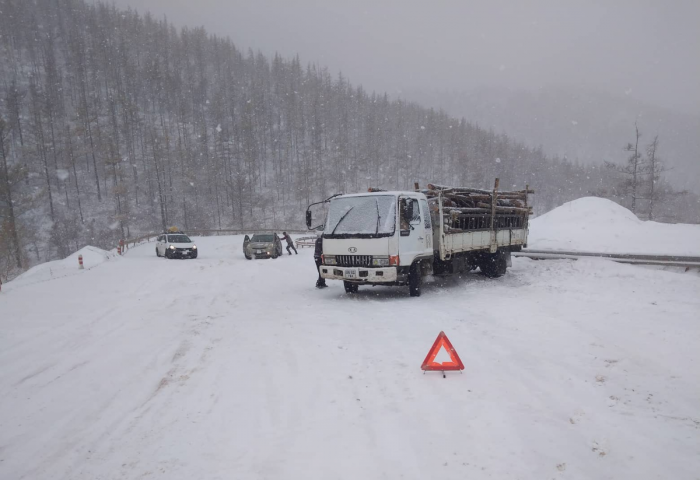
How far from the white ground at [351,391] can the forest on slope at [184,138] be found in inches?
1658

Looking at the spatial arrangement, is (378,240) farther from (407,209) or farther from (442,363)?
(442,363)

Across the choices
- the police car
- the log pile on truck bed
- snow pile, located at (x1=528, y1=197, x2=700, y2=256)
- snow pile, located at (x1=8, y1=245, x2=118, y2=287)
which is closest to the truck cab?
the log pile on truck bed

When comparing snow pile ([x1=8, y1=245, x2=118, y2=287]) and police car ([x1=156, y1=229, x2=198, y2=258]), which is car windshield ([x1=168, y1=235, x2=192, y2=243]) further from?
snow pile ([x1=8, y1=245, x2=118, y2=287])

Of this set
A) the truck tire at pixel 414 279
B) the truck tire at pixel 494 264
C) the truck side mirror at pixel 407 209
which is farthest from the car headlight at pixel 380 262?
the truck tire at pixel 494 264

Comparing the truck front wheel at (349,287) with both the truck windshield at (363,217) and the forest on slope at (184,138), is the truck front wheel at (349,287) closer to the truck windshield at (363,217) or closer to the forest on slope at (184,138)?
the truck windshield at (363,217)

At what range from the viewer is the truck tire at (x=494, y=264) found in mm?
13438

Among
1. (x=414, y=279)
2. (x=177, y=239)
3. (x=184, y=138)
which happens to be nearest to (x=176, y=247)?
(x=177, y=239)

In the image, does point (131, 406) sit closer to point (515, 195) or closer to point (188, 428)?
point (188, 428)

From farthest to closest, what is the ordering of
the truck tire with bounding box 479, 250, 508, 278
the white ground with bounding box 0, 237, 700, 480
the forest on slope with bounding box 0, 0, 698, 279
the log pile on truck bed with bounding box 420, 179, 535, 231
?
the forest on slope with bounding box 0, 0, 698, 279 → the truck tire with bounding box 479, 250, 508, 278 → the log pile on truck bed with bounding box 420, 179, 535, 231 → the white ground with bounding box 0, 237, 700, 480

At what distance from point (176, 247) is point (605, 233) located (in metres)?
24.6

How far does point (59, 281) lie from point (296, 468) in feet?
45.4

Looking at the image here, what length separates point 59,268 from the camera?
58.6 ft

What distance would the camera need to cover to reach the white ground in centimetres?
327

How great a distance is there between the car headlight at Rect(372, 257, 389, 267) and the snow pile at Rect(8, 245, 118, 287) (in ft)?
42.7
